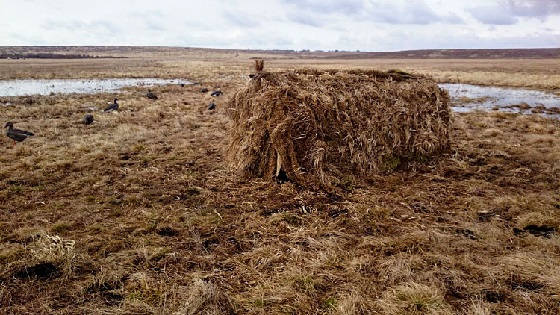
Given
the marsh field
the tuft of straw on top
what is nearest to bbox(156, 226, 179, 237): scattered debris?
the marsh field

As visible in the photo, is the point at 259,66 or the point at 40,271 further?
the point at 259,66

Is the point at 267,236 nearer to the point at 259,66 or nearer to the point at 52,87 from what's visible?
the point at 259,66

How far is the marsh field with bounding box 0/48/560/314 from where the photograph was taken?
4438mm

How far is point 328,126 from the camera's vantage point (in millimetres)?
8602

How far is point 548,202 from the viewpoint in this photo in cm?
743

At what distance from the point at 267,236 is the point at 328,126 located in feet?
11.4

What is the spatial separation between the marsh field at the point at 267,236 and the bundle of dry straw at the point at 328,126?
0.48 metres

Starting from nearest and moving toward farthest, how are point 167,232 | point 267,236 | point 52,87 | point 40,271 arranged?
point 40,271 → point 267,236 → point 167,232 → point 52,87

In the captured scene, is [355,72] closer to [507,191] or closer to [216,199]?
[507,191]

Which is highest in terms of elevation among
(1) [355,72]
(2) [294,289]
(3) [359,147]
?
(1) [355,72]

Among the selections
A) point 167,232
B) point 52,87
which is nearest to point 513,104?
point 167,232

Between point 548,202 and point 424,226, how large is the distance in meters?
3.09

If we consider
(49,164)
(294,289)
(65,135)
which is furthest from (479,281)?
(65,135)

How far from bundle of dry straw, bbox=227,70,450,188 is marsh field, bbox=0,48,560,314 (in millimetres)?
478
